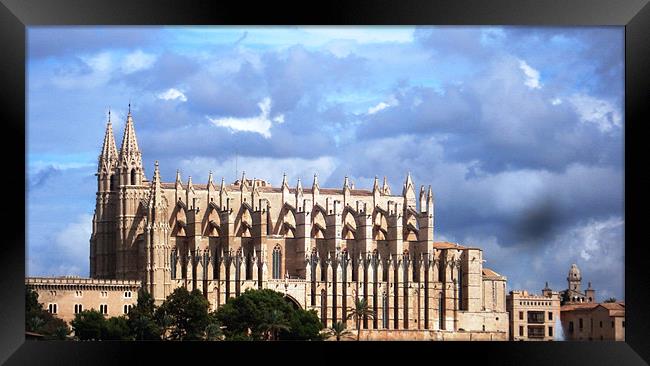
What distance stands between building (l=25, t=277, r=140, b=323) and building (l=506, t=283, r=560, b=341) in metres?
19.6

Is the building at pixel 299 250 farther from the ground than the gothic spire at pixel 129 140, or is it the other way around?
the gothic spire at pixel 129 140

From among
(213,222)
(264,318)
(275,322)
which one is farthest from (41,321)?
(213,222)

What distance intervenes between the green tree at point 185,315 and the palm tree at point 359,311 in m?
9.14

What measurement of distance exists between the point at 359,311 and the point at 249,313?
7872 millimetres

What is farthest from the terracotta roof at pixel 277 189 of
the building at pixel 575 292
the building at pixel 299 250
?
the building at pixel 575 292

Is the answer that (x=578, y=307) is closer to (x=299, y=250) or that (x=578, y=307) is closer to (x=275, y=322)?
(x=299, y=250)

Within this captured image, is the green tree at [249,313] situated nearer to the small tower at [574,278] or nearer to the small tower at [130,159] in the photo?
the small tower at [130,159]

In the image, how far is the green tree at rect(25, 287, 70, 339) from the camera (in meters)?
48.2

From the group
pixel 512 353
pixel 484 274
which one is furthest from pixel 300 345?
pixel 484 274

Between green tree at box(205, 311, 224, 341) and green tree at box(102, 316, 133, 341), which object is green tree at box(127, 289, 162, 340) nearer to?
green tree at box(102, 316, 133, 341)

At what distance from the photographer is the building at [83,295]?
2073 inches

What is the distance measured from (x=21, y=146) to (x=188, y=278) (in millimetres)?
39408

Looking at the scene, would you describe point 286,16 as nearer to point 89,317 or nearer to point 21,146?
point 21,146

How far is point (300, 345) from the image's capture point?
1691 cm
